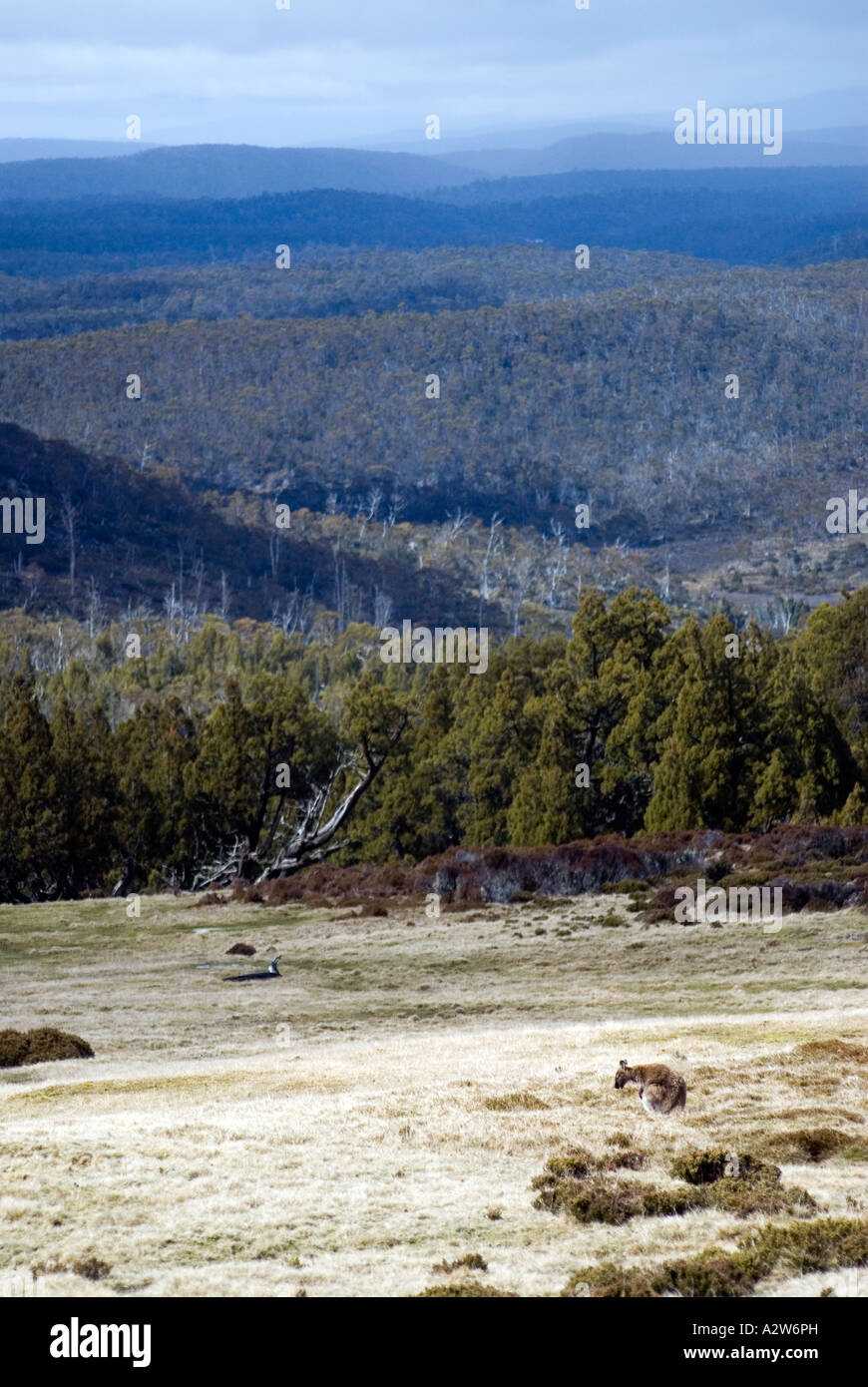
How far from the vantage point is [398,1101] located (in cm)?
1639

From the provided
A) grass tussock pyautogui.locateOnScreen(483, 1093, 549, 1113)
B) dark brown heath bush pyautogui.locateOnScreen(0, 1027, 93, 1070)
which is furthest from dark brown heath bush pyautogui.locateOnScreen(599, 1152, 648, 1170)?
dark brown heath bush pyautogui.locateOnScreen(0, 1027, 93, 1070)

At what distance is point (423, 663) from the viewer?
115 meters

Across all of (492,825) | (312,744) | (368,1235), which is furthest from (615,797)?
(368,1235)

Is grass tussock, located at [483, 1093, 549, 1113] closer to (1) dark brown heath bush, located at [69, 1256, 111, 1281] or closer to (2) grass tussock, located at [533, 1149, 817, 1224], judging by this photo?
(2) grass tussock, located at [533, 1149, 817, 1224]

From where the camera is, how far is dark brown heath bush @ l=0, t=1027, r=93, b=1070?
2177cm

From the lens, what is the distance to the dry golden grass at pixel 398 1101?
11398mm

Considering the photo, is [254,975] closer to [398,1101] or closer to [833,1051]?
[398,1101]

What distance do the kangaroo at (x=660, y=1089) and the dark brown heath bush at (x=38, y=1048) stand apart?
9.63m

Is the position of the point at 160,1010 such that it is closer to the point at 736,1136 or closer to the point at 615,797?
the point at 736,1136

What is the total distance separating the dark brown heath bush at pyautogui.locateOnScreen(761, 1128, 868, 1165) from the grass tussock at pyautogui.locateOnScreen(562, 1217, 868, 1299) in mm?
2242

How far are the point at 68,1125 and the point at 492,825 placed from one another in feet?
126

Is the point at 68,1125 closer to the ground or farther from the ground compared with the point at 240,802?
farther from the ground

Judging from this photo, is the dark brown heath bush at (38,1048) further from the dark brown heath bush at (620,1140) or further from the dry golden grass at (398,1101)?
the dark brown heath bush at (620,1140)

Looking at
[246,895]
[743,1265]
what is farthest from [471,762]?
[743,1265]
